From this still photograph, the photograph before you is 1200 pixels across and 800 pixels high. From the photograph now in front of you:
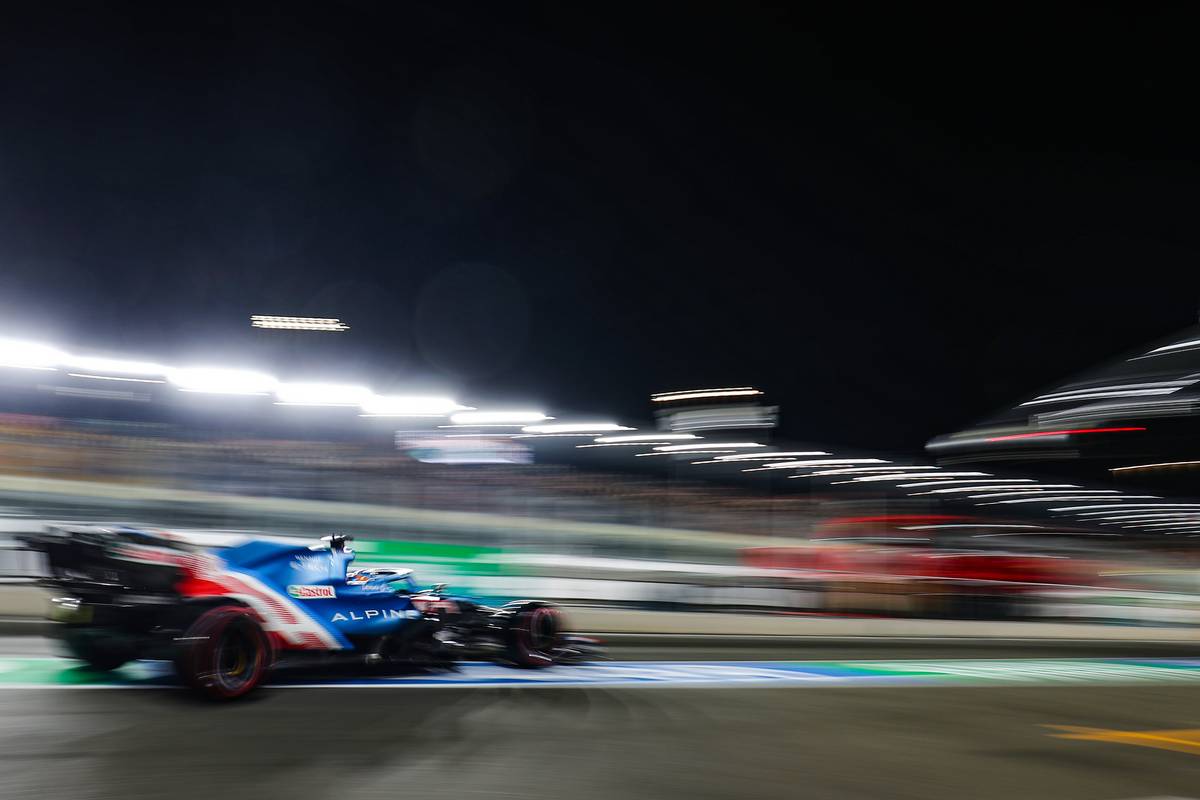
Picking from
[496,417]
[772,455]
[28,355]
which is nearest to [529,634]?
[496,417]

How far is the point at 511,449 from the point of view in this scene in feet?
47.5

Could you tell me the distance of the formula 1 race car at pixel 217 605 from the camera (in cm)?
617

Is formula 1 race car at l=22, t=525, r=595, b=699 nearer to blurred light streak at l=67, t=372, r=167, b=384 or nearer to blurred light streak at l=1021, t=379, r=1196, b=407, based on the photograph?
blurred light streak at l=67, t=372, r=167, b=384

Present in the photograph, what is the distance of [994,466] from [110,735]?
35359 millimetres

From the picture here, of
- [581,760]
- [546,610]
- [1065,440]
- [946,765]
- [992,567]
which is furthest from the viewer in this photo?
[1065,440]

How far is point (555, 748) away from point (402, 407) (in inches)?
339

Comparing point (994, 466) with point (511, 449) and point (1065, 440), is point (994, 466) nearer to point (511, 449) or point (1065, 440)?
point (1065, 440)

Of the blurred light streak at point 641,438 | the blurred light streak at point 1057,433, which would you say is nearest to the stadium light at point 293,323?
the blurred light streak at point 641,438

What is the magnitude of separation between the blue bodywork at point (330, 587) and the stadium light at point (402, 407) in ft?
17.9

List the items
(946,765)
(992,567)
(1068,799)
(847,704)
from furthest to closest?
(992,567) < (847,704) < (946,765) < (1068,799)

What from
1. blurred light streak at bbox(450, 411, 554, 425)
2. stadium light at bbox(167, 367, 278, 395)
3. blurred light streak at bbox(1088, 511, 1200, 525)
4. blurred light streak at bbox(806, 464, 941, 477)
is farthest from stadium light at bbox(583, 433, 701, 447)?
blurred light streak at bbox(1088, 511, 1200, 525)

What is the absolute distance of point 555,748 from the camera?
5.53 metres

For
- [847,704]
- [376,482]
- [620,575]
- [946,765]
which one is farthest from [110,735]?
[620,575]

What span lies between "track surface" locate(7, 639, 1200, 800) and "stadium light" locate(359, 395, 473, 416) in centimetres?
580
